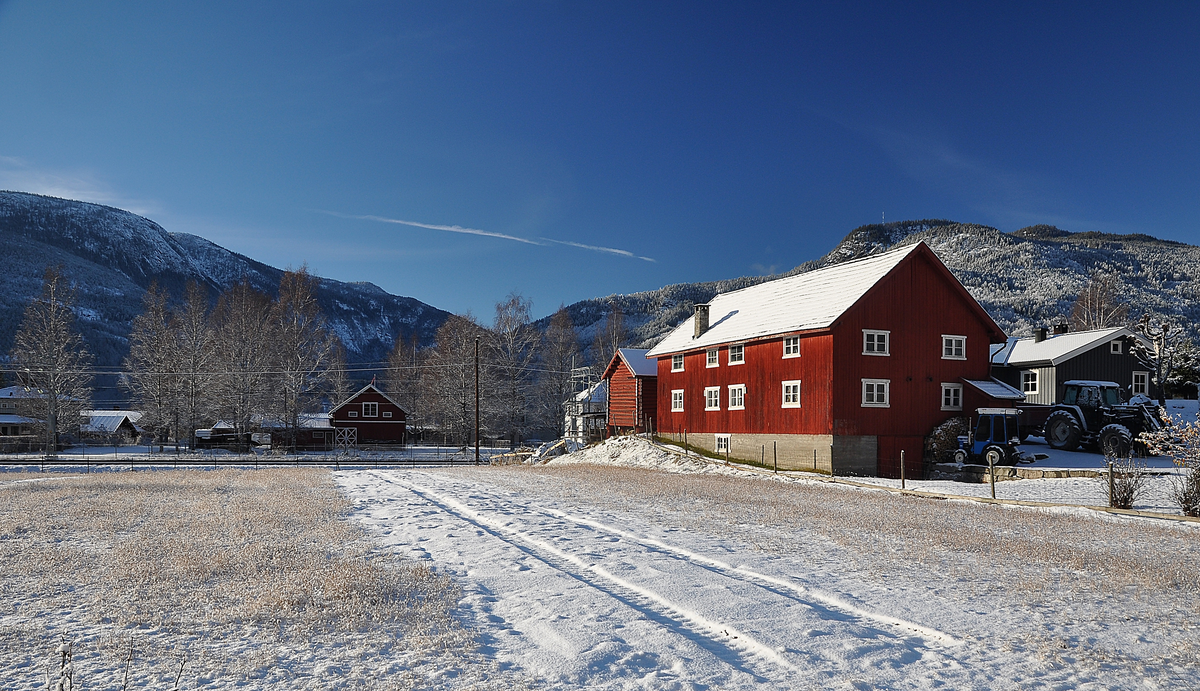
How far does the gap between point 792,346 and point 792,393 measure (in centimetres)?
209

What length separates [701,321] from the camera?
4069 cm

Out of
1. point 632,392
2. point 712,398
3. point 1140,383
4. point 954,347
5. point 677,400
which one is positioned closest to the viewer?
point 954,347

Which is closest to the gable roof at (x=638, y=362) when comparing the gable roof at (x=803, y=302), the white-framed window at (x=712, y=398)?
the gable roof at (x=803, y=302)

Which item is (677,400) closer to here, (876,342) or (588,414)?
(876,342)

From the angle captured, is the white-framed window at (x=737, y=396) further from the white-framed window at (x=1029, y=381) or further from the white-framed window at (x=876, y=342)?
the white-framed window at (x=1029, y=381)

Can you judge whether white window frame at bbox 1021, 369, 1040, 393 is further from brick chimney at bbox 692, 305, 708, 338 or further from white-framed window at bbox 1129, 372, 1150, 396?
brick chimney at bbox 692, 305, 708, 338

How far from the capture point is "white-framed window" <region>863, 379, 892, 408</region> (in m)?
30.3

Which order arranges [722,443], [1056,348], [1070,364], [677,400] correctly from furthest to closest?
[677,400], [1056,348], [722,443], [1070,364]

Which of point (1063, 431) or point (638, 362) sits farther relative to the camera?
point (638, 362)

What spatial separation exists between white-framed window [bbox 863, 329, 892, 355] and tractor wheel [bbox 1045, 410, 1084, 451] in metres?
7.48

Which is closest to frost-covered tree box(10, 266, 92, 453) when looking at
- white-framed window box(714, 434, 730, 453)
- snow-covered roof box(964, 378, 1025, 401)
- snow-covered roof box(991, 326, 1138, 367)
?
white-framed window box(714, 434, 730, 453)

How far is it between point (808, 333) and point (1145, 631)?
2414 centimetres

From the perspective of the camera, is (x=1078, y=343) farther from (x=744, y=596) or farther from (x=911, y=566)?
(x=744, y=596)

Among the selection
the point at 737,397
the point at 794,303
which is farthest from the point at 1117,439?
the point at 737,397
